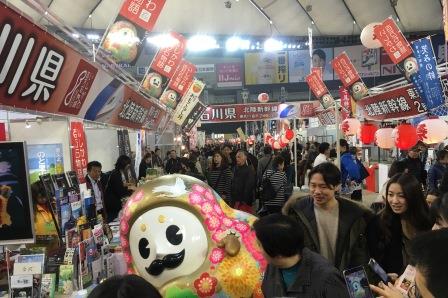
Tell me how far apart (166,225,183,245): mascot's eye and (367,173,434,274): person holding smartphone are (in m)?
1.30

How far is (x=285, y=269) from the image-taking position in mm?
2295

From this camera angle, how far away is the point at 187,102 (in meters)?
14.9

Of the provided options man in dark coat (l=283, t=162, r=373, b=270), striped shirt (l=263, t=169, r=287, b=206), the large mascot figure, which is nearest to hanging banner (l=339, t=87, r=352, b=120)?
striped shirt (l=263, t=169, r=287, b=206)

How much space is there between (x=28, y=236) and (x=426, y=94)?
24.2 ft

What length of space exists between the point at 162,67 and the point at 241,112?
472 inches

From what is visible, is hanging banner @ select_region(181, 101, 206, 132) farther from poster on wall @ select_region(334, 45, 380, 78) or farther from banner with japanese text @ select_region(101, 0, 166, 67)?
poster on wall @ select_region(334, 45, 380, 78)

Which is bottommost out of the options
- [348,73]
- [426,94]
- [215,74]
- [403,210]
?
[403,210]

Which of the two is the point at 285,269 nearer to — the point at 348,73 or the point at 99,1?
the point at 348,73

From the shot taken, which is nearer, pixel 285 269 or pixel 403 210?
pixel 285 269

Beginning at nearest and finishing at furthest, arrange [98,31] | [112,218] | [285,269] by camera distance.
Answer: [285,269]
[112,218]
[98,31]

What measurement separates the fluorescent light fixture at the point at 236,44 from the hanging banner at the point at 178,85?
14618 millimetres

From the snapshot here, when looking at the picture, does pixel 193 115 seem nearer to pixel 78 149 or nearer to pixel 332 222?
pixel 78 149

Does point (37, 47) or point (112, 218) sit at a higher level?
point (37, 47)

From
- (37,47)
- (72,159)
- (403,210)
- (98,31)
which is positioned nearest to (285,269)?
(403,210)
